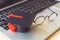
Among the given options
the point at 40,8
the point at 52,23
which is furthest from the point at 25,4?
the point at 52,23

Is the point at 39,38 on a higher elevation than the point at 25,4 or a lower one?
lower

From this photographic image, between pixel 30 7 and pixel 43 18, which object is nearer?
pixel 43 18

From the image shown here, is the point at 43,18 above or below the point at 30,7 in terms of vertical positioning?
below

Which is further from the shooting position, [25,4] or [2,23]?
[25,4]

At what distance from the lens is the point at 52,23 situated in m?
0.67

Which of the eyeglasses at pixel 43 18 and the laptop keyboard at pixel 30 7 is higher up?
the laptop keyboard at pixel 30 7

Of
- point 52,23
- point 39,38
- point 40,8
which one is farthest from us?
point 40,8

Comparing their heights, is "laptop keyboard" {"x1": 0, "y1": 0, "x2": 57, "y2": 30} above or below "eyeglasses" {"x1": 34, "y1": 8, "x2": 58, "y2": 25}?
above

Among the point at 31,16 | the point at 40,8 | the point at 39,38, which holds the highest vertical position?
the point at 40,8

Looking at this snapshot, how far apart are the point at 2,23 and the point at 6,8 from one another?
18 centimetres

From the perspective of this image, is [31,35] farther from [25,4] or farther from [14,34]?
[25,4]

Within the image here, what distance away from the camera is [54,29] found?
0.62 meters

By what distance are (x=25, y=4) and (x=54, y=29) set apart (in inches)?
12.2

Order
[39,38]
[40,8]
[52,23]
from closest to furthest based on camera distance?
[39,38], [52,23], [40,8]
